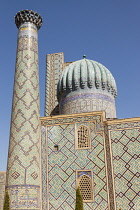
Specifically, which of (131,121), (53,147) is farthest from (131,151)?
(53,147)

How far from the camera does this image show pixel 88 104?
33.5 ft

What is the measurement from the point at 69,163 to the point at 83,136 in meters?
0.87

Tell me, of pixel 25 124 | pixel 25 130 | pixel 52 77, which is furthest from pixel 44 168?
pixel 52 77

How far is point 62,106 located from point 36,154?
327 centimetres

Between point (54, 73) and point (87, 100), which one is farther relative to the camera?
point (54, 73)

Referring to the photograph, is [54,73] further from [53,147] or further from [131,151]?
[131,151]

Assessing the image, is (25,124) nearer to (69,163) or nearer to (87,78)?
(69,163)

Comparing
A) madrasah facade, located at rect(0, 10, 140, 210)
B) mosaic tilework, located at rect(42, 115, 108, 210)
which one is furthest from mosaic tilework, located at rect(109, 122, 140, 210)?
mosaic tilework, located at rect(42, 115, 108, 210)

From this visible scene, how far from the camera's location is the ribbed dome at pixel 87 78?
34.3ft

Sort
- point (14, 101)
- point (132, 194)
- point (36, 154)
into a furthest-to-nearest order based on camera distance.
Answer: point (14, 101) < point (36, 154) < point (132, 194)

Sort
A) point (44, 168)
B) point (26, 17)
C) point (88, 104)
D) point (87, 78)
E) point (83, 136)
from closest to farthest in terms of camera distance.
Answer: point (44, 168) < point (83, 136) < point (26, 17) < point (88, 104) < point (87, 78)

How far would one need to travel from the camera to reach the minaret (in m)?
7.30

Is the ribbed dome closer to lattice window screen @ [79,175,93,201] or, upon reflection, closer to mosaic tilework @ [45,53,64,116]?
mosaic tilework @ [45,53,64,116]

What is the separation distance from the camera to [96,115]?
823cm
